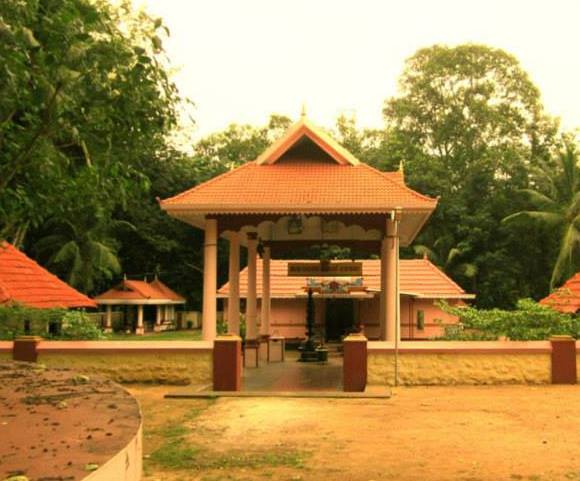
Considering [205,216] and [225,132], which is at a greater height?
[225,132]

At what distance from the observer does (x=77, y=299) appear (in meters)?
22.4

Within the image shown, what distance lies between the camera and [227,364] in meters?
13.8

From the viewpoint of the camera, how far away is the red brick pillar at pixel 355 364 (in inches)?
542

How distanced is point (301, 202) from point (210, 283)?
7.86ft

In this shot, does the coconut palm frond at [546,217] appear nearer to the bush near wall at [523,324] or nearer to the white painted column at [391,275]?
the bush near wall at [523,324]

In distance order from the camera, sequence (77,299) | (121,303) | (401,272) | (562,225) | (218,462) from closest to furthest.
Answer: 1. (218,462)
2. (77,299)
3. (401,272)
4. (562,225)
5. (121,303)

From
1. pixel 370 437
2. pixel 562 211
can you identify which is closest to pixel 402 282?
pixel 562 211

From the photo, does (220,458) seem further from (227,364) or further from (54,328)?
(54,328)

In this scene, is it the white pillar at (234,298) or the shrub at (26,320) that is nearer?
the shrub at (26,320)

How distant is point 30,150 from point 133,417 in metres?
2.87

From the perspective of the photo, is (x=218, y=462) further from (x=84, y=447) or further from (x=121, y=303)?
(x=121, y=303)

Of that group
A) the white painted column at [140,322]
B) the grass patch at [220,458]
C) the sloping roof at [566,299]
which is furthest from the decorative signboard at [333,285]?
the white painted column at [140,322]

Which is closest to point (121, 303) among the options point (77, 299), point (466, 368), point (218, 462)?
point (77, 299)

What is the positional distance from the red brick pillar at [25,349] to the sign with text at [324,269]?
19.7 feet
